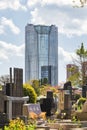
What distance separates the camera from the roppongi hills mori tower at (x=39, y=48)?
481 feet

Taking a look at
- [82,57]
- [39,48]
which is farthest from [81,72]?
[39,48]

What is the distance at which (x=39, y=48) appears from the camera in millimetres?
162750

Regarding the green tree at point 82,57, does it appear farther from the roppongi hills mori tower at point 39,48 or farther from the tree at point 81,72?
the roppongi hills mori tower at point 39,48

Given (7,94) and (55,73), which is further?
(55,73)

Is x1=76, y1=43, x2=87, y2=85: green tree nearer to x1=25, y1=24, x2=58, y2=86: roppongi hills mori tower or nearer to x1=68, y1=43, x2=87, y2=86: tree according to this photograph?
x1=68, y1=43, x2=87, y2=86: tree

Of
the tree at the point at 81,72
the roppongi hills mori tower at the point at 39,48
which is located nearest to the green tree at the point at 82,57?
the tree at the point at 81,72

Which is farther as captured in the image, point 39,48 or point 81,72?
point 39,48

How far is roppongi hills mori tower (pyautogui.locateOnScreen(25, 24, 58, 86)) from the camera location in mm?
146750

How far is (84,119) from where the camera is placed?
20.5 meters

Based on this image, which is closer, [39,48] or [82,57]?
[82,57]

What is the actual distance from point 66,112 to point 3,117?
42.0ft

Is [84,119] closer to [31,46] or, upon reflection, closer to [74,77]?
[74,77]

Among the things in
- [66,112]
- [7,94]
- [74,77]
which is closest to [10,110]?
[7,94]

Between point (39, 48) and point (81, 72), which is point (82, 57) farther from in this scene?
point (39, 48)
